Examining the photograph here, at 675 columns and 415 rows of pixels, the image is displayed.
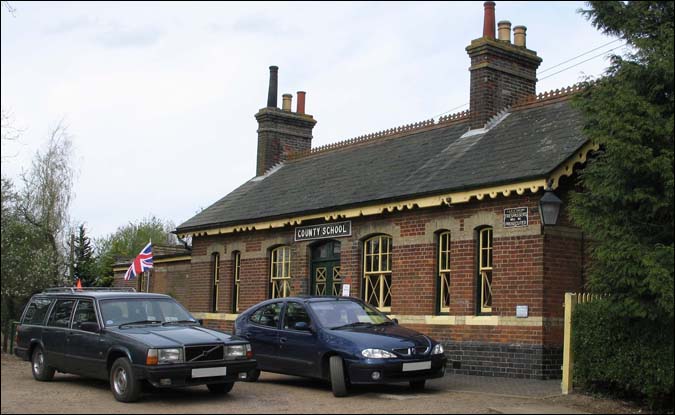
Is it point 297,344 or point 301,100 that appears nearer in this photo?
point 297,344

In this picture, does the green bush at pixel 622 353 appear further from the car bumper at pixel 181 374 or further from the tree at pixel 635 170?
the car bumper at pixel 181 374

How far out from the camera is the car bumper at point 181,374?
11180 millimetres

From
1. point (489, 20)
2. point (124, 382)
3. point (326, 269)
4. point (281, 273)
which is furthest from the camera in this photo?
point (281, 273)

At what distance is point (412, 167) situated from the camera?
784 inches

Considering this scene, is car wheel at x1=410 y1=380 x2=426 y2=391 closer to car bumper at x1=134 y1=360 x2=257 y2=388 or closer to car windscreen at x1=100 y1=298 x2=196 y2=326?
car bumper at x1=134 y1=360 x2=257 y2=388

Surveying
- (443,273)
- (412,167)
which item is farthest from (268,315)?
(412,167)

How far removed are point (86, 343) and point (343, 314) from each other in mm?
4085

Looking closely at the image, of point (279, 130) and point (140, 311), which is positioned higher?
point (279, 130)

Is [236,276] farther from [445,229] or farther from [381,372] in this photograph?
[381,372]

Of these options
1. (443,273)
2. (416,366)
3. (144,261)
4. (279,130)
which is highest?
(279,130)

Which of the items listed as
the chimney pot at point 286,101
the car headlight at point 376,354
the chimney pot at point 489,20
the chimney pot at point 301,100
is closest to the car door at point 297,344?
the car headlight at point 376,354

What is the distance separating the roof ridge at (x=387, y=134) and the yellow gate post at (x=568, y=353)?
29.0 feet

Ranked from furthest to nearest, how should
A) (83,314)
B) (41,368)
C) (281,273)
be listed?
(281,273), (41,368), (83,314)

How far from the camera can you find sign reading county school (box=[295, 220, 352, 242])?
65.6 feet
